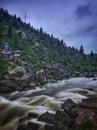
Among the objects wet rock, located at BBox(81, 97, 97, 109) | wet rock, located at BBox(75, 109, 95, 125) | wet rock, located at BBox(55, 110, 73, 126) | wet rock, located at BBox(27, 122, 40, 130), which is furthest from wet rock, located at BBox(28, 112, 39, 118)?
wet rock, located at BBox(75, 109, 95, 125)

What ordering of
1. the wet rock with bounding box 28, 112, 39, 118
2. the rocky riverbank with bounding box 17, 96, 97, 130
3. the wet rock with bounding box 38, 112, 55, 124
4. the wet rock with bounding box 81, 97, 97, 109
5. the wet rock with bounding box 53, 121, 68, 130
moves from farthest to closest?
the wet rock with bounding box 28, 112, 39, 118 < the wet rock with bounding box 38, 112, 55, 124 < the wet rock with bounding box 81, 97, 97, 109 < the wet rock with bounding box 53, 121, 68, 130 < the rocky riverbank with bounding box 17, 96, 97, 130

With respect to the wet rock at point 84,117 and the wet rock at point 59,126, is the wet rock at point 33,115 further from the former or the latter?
the wet rock at point 84,117

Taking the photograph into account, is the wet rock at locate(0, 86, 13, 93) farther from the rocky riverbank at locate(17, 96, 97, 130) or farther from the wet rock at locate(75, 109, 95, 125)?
the wet rock at locate(75, 109, 95, 125)

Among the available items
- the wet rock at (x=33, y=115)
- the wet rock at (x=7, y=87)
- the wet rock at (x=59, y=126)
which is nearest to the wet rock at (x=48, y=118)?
the wet rock at (x=33, y=115)

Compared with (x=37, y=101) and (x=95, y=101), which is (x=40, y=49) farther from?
(x=95, y=101)

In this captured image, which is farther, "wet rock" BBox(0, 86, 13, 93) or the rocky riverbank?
"wet rock" BBox(0, 86, 13, 93)

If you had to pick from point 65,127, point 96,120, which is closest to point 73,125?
point 65,127

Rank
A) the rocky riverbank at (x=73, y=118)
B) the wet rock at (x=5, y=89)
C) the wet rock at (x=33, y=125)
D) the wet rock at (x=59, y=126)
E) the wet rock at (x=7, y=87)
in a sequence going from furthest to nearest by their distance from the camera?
1. the wet rock at (x=7, y=87)
2. the wet rock at (x=5, y=89)
3. the wet rock at (x=33, y=125)
4. the wet rock at (x=59, y=126)
5. the rocky riverbank at (x=73, y=118)

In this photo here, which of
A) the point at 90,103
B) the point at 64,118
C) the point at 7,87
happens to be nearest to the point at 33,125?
the point at 64,118

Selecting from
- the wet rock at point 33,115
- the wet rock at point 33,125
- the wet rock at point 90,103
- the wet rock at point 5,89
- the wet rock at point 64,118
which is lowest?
the wet rock at point 33,125

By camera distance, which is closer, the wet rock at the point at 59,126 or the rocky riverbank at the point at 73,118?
the rocky riverbank at the point at 73,118

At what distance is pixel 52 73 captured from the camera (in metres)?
110

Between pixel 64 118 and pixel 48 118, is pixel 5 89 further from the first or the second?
pixel 64 118

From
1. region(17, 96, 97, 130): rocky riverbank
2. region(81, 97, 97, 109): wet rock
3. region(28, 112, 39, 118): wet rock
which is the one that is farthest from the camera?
region(28, 112, 39, 118): wet rock
